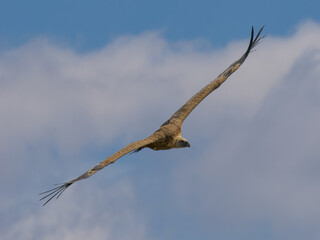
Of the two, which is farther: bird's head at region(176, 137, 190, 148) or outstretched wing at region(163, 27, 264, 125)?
outstretched wing at region(163, 27, 264, 125)

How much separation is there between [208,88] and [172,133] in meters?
3.45

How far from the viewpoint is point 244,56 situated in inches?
1008

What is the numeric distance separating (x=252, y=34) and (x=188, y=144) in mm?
6144

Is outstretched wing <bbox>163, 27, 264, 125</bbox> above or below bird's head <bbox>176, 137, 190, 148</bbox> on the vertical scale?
above

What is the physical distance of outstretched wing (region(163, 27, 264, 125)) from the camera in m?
22.5

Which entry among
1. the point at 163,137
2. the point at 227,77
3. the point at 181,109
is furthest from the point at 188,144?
the point at 227,77

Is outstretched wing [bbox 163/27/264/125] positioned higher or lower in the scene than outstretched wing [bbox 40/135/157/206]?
higher

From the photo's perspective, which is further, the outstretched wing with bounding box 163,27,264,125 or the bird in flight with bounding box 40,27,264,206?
the outstretched wing with bounding box 163,27,264,125

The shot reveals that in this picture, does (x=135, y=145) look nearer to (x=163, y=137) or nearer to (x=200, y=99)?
(x=163, y=137)

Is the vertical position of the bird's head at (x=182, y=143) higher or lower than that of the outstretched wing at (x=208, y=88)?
lower

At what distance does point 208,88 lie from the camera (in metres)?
23.7

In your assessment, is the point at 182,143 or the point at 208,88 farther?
the point at 208,88

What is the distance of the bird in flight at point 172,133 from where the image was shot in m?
17.2

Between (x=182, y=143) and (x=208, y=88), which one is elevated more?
(x=208, y=88)
